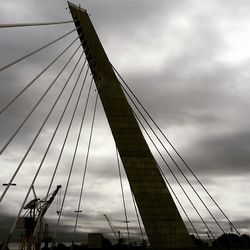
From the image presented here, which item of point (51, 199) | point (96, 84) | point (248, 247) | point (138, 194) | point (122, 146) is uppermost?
point (51, 199)

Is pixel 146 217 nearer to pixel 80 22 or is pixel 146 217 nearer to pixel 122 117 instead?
pixel 122 117

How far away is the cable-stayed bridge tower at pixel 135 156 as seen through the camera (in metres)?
29.8

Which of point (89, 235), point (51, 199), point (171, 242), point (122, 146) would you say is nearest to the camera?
point (171, 242)

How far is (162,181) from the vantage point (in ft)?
102

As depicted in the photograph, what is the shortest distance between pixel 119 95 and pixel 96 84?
1837 mm

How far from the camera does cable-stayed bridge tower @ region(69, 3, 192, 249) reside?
29828 millimetres

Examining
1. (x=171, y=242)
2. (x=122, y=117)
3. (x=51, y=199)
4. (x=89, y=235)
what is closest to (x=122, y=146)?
(x=122, y=117)

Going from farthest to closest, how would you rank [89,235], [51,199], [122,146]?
[51,199], [89,235], [122,146]

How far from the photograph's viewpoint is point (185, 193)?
31875 mm

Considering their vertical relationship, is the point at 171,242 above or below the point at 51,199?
below

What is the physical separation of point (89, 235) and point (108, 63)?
2984 cm

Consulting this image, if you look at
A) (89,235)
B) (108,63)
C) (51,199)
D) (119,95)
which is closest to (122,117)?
(119,95)

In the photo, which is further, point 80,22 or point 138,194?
point 80,22

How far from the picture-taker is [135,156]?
103 feet
